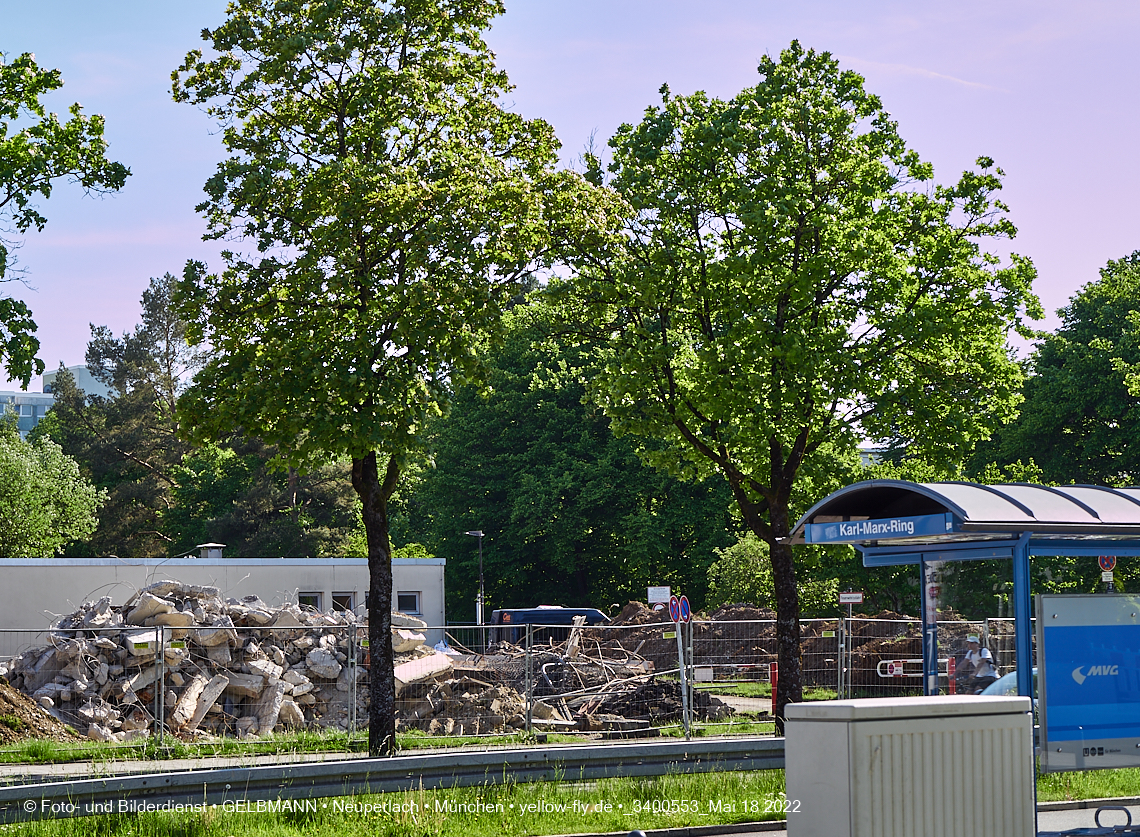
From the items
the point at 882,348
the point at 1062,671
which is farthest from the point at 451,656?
the point at 1062,671

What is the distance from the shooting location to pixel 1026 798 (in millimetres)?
7508

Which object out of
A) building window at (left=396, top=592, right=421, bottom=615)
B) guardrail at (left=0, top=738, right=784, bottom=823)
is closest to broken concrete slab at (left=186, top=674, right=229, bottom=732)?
guardrail at (left=0, top=738, right=784, bottom=823)

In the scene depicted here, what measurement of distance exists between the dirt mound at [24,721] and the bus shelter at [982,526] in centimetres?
1313

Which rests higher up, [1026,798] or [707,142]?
[707,142]

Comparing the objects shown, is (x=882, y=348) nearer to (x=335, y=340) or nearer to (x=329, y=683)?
(x=335, y=340)

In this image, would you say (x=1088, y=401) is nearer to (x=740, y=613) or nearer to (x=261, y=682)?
(x=740, y=613)

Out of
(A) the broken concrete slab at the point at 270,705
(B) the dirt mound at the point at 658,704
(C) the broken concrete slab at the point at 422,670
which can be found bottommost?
(B) the dirt mound at the point at 658,704

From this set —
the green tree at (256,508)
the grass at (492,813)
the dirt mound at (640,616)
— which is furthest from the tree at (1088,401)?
the grass at (492,813)

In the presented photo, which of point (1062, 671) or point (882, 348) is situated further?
point (882, 348)

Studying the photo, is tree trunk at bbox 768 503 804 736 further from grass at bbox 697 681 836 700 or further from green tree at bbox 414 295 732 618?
A: green tree at bbox 414 295 732 618

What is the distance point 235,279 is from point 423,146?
A: 325 centimetres

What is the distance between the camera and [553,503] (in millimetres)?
57750

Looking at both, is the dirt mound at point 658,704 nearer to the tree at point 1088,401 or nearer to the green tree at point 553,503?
the tree at point 1088,401

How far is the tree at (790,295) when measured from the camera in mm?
19391
